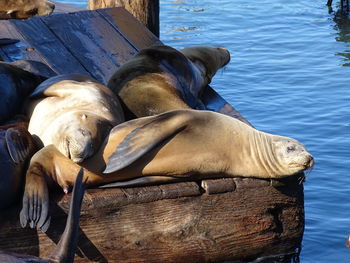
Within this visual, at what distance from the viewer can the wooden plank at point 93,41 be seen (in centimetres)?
685

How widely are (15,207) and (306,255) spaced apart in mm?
2551

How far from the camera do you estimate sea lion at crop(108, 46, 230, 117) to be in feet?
19.8

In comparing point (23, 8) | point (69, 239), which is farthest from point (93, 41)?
point (69, 239)

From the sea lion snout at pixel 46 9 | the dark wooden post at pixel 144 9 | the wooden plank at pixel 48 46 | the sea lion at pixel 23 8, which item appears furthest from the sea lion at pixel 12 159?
the sea lion at pixel 23 8

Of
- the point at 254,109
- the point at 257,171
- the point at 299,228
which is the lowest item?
the point at 254,109

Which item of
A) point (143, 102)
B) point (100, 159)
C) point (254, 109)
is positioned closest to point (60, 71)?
point (143, 102)

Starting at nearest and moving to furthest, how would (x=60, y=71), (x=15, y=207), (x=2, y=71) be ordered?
(x=15, y=207)
(x=2, y=71)
(x=60, y=71)

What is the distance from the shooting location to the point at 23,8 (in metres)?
9.39

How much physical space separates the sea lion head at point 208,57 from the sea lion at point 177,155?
2.06 meters

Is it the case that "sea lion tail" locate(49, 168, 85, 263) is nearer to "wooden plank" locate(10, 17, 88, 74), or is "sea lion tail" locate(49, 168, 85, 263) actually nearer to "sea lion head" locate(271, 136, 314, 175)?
"sea lion head" locate(271, 136, 314, 175)

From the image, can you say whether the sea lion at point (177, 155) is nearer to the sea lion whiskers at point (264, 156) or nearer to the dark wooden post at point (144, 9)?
the sea lion whiskers at point (264, 156)

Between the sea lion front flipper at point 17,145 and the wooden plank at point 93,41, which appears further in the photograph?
the wooden plank at point 93,41

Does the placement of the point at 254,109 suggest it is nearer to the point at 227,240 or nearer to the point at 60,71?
the point at 60,71

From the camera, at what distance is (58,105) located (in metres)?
5.33
